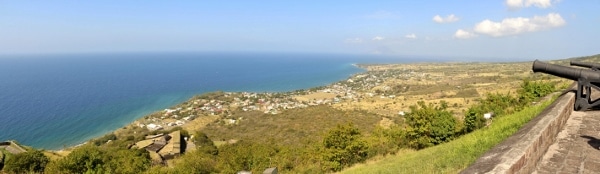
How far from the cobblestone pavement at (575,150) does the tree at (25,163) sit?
32799 mm

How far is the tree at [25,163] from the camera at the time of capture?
26.6 meters

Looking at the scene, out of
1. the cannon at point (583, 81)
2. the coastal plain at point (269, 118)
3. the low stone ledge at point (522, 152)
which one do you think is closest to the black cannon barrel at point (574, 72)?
the cannon at point (583, 81)

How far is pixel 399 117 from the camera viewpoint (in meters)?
58.8

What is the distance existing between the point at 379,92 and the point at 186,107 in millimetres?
54133

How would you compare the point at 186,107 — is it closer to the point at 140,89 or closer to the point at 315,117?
the point at 315,117

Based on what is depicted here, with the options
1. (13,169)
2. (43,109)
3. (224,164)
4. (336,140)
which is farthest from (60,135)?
(336,140)

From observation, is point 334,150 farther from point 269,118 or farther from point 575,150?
point 269,118

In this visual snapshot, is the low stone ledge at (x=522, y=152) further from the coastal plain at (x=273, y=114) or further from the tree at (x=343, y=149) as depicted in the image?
the coastal plain at (x=273, y=114)

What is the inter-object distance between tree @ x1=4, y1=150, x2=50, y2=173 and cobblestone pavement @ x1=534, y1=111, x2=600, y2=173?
32.8 m

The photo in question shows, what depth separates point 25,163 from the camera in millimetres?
27031

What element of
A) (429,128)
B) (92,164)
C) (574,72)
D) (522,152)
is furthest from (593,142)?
(92,164)

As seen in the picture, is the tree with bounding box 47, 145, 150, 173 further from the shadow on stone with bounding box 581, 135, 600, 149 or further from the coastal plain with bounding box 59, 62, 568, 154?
the shadow on stone with bounding box 581, 135, 600, 149

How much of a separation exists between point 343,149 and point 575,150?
1683cm

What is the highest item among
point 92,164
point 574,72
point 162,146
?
point 574,72
